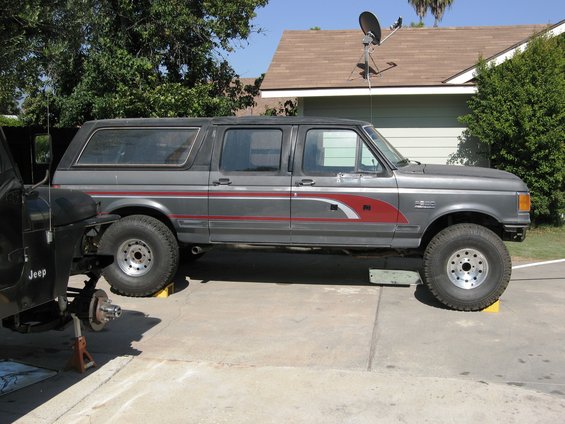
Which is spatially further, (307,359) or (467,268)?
(467,268)

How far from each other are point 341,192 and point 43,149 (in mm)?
3489

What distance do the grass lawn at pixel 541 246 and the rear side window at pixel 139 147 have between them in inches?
223

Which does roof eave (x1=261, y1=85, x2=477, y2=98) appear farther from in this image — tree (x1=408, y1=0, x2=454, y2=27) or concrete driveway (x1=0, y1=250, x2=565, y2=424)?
tree (x1=408, y1=0, x2=454, y2=27)

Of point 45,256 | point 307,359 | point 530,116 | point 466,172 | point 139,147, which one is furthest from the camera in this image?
point 530,116

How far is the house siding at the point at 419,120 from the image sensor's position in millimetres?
11750

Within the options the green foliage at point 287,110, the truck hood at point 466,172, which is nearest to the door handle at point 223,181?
the truck hood at point 466,172

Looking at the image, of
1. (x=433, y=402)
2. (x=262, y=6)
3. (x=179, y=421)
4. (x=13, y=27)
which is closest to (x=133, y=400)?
(x=179, y=421)

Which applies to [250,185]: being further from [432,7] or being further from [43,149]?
[432,7]

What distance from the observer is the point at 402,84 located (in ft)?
36.6

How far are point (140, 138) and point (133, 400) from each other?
3700 mm

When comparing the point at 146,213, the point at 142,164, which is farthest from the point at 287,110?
the point at 146,213

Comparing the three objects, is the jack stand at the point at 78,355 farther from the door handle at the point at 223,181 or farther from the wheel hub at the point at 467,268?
the wheel hub at the point at 467,268

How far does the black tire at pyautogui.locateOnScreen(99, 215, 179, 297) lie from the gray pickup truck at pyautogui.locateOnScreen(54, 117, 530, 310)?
0.01 m

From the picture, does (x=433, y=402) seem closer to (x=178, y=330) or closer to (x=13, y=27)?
(x=178, y=330)
